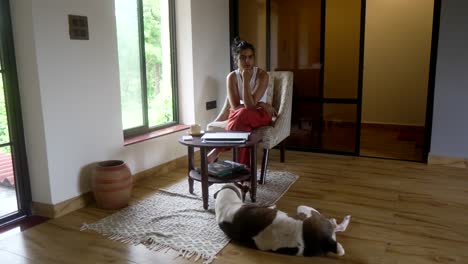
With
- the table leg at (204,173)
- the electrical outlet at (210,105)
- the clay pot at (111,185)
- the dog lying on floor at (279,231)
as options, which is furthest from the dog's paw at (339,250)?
the electrical outlet at (210,105)

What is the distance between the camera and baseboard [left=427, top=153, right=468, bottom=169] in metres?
3.66

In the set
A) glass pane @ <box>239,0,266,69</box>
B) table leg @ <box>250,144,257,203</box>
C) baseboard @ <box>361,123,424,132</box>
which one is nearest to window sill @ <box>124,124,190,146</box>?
table leg @ <box>250,144,257,203</box>

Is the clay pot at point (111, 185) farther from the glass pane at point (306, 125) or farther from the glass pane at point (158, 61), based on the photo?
the glass pane at point (306, 125)

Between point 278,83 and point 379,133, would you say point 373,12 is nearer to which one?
point 379,133

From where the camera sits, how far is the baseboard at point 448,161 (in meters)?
3.66

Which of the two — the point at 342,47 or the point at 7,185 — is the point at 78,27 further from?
the point at 342,47

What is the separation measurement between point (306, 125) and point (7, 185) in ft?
9.82

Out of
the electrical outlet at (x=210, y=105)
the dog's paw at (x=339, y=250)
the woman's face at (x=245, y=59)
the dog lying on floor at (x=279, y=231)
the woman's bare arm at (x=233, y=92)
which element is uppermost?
the woman's face at (x=245, y=59)

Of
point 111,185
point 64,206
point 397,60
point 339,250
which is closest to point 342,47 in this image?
point 397,60

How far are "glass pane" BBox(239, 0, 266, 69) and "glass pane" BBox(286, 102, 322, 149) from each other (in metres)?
0.67

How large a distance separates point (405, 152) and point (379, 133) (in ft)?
3.47

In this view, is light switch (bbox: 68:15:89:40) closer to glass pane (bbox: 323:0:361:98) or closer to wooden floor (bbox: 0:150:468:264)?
wooden floor (bbox: 0:150:468:264)

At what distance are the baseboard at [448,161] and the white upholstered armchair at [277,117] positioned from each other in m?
1.46

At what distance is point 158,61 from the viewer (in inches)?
148
